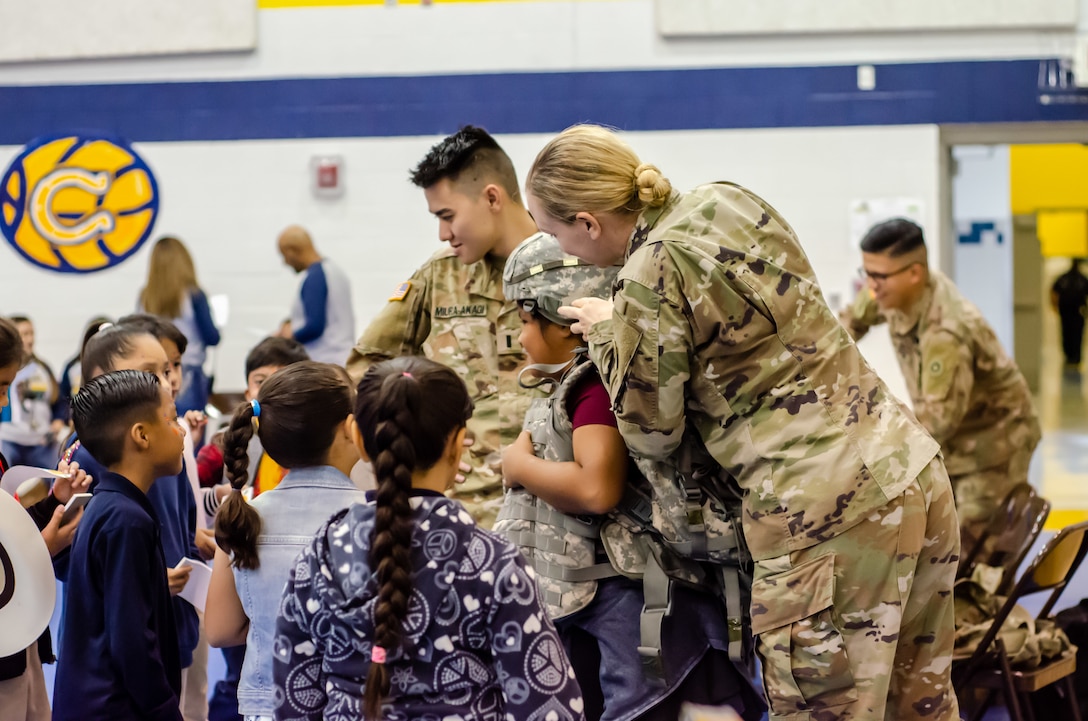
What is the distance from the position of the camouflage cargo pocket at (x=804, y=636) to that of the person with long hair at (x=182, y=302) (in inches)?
178

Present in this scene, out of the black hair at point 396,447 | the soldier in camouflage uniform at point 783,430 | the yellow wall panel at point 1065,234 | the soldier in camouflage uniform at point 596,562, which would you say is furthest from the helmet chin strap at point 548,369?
the yellow wall panel at point 1065,234

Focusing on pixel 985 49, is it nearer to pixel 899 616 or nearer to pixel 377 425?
pixel 899 616

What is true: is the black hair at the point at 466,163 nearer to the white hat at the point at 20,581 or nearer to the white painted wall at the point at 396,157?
the white hat at the point at 20,581

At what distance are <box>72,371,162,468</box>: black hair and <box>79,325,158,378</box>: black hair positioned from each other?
636 mm

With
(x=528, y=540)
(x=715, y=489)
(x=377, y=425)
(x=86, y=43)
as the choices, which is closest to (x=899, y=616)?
(x=715, y=489)

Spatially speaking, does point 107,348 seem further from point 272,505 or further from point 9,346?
point 272,505

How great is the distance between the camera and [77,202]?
6340 millimetres

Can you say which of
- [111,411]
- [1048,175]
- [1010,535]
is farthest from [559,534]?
[1048,175]

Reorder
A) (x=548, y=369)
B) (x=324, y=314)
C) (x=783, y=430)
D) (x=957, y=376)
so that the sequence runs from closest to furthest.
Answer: (x=783, y=430)
(x=548, y=369)
(x=957, y=376)
(x=324, y=314)

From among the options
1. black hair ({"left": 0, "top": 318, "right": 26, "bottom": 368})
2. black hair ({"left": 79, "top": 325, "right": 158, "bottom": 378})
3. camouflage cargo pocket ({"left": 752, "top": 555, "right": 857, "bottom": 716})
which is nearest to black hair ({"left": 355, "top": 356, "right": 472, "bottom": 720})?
camouflage cargo pocket ({"left": 752, "top": 555, "right": 857, "bottom": 716})

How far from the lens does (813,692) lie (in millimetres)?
1968

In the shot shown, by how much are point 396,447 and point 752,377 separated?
665mm

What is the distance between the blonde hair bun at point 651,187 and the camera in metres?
2.06

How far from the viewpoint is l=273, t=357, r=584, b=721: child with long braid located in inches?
63.0
